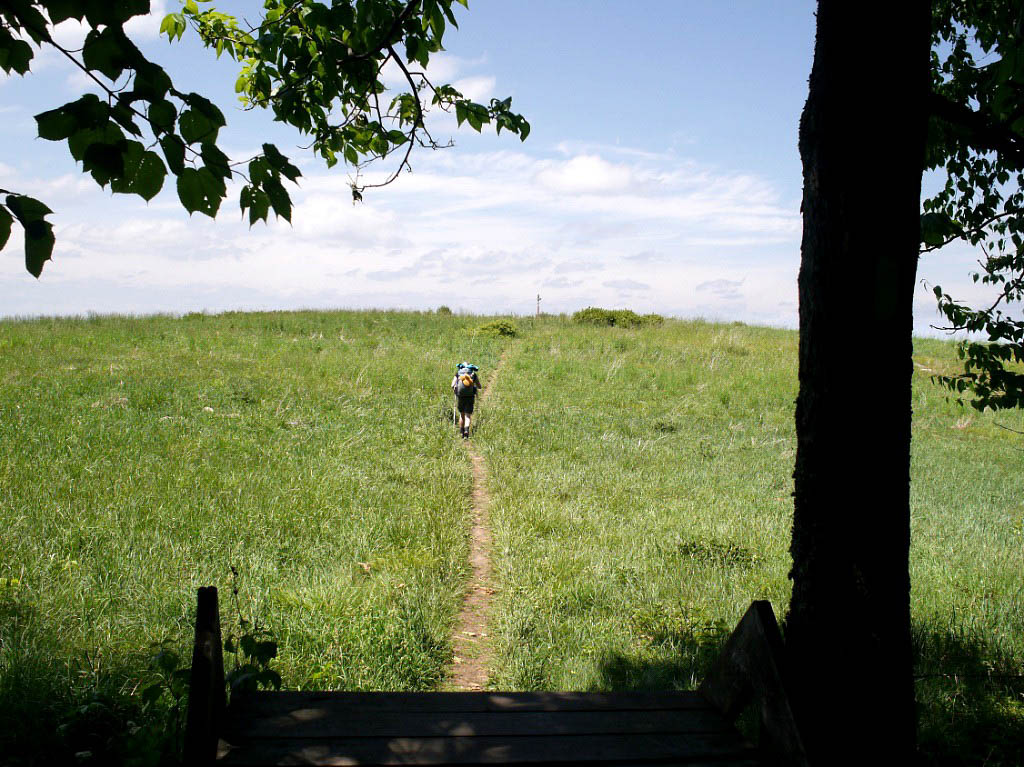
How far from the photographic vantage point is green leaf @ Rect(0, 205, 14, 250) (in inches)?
94.4

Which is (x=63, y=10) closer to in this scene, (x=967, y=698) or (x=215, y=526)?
(x=215, y=526)

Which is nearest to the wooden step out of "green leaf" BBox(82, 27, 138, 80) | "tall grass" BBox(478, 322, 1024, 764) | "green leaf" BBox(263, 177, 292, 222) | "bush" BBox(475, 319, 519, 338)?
"tall grass" BBox(478, 322, 1024, 764)

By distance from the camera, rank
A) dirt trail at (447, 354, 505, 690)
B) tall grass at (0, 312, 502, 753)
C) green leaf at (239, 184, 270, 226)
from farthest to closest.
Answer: dirt trail at (447, 354, 505, 690) → tall grass at (0, 312, 502, 753) → green leaf at (239, 184, 270, 226)

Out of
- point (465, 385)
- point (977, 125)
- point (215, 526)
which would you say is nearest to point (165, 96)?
point (977, 125)

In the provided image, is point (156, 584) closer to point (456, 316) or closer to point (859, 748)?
point (859, 748)

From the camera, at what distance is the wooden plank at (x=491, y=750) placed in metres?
2.76

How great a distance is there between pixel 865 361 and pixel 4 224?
10.7ft

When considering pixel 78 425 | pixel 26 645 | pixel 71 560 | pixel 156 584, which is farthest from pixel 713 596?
pixel 78 425

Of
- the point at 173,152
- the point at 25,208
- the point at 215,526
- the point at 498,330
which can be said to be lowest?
the point at 215,526

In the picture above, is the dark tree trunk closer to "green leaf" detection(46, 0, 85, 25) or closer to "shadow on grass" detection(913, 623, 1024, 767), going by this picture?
"shadow on grass" detection(913, 623, 1024, 767)

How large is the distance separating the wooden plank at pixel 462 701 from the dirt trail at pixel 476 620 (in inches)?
58.9

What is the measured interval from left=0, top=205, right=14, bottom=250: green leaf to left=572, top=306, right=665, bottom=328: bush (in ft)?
113

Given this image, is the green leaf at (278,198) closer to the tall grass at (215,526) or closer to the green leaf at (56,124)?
the green leaf at (56,124)

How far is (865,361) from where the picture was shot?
115 inches
